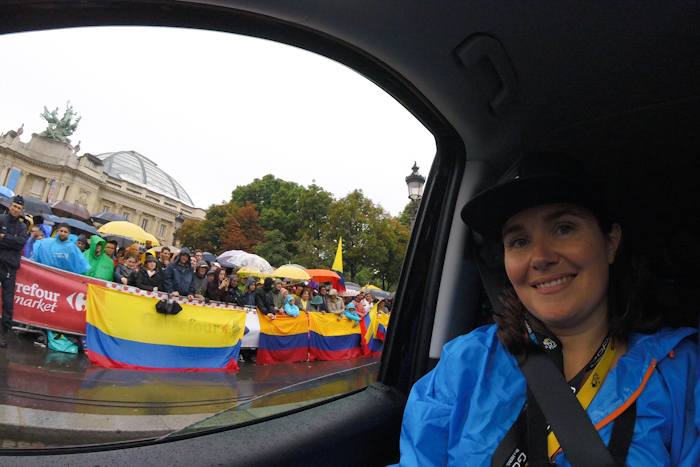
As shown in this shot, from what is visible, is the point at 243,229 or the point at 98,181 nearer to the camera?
the point at 98,181

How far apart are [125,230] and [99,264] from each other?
4701 millimetres

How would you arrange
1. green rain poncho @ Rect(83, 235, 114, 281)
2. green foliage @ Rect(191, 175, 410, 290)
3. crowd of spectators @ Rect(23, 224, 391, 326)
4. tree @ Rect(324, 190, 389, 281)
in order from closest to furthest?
1. green foliage @ Rect(191, 175, 410, 290)
2. tree @ Rect(324, 190, 389, 281)
3. crowd of spectators @ Rect(23, 224, 391, 326)
4. green rain poncho @ Rect(83, 235, 114, 281)

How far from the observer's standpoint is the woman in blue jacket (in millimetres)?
1078

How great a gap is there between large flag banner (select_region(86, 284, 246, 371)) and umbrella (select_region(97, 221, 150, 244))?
2973 mm

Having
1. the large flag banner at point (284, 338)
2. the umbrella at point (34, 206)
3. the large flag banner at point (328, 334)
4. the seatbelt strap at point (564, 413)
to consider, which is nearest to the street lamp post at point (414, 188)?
the seatbelt strap at point (564, 413)

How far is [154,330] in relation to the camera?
540 centimetres

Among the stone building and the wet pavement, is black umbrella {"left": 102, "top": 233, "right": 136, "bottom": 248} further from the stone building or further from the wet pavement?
the wet pavement

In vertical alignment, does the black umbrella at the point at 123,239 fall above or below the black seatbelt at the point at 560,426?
above

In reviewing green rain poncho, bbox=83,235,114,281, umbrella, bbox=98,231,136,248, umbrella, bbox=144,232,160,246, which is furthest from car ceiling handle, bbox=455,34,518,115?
green rain poncho, bbox=83,235,114,281

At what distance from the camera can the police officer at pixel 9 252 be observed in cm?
233

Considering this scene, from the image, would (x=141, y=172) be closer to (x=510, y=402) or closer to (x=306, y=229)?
(x=306, y=229)

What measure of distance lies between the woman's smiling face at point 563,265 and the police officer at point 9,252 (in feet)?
9.17

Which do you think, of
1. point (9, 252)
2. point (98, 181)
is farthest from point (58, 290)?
point (98, 181)

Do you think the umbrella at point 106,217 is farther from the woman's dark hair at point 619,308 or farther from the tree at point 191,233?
the woman's dark hair at point 619,308
